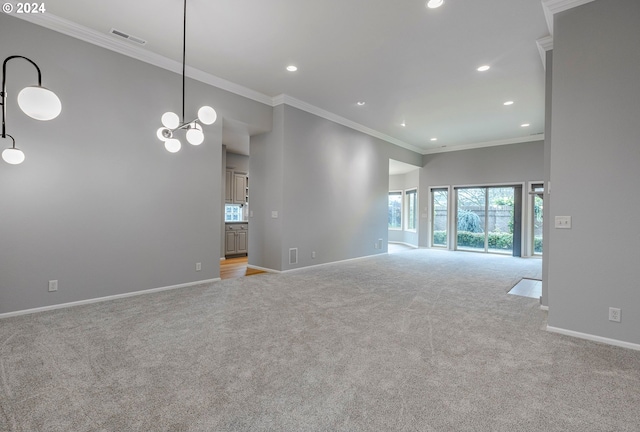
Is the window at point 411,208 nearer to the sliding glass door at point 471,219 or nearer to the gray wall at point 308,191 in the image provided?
the sliding glass door at point 471,219

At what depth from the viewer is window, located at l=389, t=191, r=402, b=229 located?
38.9ft

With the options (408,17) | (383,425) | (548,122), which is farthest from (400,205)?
(383,425)

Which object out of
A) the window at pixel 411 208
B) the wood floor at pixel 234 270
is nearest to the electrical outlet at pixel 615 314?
the wood floor at pixel 234 270

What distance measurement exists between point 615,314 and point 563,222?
90 centimetres

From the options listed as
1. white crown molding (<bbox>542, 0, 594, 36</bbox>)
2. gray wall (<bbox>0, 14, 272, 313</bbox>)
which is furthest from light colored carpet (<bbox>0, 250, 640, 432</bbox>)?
white crown molding (<bbox>542, 0, 594, 36</bbox>)

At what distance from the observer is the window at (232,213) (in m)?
8.48

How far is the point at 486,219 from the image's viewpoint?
30.7 ft

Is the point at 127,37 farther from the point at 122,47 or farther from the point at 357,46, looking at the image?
the point at 357,46

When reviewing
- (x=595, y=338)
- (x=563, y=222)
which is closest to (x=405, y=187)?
(x=563, y=222)

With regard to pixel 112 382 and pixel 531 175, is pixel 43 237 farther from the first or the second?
pixel 531 175

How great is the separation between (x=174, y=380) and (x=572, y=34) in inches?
179

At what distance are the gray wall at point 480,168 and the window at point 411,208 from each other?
1.45 ft

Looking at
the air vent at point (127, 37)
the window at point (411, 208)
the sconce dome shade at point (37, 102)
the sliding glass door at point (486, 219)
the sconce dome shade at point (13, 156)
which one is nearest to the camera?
the sconce dome shade at point (37, 102)

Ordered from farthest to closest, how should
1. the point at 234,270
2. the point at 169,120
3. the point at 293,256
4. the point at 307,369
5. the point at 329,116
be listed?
the point at 329,116 < the point at 234,270 < the point at 293,256 < the point at 169,120 < the point at 307,369
